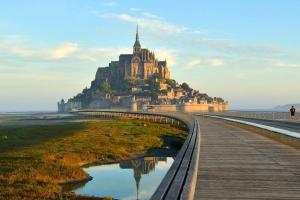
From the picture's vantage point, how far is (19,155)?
25891 millimetres

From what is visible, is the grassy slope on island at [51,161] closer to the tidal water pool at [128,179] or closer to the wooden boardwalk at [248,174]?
the tidal water pool at [128,179]

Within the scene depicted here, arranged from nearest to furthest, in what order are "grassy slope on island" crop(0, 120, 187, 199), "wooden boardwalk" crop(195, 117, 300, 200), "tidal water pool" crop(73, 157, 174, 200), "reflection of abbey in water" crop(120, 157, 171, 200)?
"wooden boardwalk" crop(195, 117, 300, 200), "grassy slope on island" crop(0, 120, 187, 199), "tidal water pool" crop(73, 157, 174, 200), "reflection of abbey in water" crop(120, 157, 171, 200)

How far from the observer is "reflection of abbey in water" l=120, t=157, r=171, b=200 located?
25.0 m

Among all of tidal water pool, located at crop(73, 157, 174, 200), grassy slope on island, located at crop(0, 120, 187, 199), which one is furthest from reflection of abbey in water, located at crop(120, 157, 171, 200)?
grassy slope on island, located at crop(0, 120, 187, 199)

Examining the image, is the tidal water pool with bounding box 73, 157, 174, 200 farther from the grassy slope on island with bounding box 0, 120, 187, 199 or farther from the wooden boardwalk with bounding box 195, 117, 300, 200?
the wooden boardwalk with bounding box 195, 117, 300, 200

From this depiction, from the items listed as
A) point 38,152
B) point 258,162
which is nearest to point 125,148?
point 38,152

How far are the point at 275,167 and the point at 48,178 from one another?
10.7m

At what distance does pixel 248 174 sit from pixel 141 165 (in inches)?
667

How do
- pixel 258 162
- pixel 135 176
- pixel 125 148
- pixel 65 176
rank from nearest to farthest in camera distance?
pixel 258 162
pixel 65 176
pixel 135 176
pixel 125 148

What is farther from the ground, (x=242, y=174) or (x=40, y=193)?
(x=242, y=174)

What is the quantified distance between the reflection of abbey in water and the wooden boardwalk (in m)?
8.41

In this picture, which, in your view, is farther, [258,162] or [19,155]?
[19,155]

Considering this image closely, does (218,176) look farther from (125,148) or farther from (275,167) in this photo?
(125,148)

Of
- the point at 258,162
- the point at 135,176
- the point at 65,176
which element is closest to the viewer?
the point at 258,162
